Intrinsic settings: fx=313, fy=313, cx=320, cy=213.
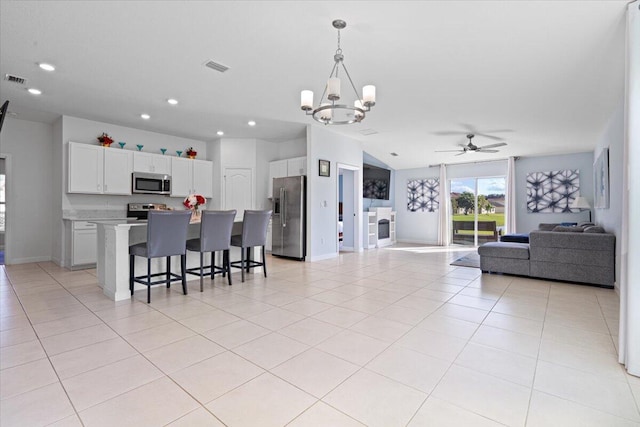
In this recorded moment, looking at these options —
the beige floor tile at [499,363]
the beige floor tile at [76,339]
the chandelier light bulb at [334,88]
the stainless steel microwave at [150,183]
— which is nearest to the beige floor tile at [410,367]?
the beige floor tile at [499,363]

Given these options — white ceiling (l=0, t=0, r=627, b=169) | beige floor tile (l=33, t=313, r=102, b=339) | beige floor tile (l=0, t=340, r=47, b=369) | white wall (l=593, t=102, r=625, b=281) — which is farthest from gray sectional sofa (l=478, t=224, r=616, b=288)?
beige floor tile (l=0, t=340, r=47, b=369)

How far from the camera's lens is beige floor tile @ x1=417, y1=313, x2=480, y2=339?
2586 mm

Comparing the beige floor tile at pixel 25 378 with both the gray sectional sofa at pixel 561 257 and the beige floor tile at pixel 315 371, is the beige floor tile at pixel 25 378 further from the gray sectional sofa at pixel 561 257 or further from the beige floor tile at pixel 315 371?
the gray sectional sofa at pixel 561 257

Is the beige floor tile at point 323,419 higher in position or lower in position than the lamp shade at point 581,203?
lower

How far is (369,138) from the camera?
7188mm

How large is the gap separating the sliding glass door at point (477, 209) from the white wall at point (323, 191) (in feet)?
13.5

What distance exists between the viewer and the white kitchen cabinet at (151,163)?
6.11 meters

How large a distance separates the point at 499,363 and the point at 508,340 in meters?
0.46

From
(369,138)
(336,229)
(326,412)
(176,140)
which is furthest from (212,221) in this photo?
(369,138)

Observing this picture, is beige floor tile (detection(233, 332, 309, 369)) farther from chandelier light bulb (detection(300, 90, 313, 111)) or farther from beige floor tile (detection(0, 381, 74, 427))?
chandelier light bulb (detection(300, 90, 313, 111))

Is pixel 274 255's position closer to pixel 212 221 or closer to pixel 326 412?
pixel 212 221

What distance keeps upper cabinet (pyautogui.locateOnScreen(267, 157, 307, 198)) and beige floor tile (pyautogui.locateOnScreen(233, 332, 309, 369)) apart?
15.0 ft

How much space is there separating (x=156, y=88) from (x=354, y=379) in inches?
172

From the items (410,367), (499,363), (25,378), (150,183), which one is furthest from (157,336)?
(150,183)
